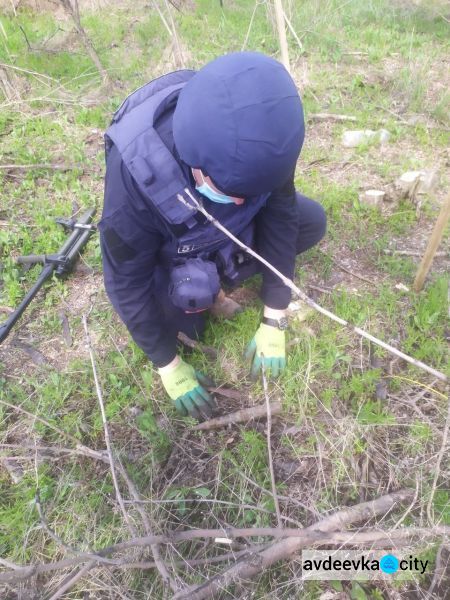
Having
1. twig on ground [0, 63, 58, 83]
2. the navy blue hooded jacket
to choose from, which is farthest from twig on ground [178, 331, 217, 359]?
twig on ground [0, 63, 58, 83]

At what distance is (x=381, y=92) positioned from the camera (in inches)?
145

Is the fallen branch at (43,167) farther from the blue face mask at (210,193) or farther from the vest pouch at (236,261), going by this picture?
the blue face mask at (210,193)

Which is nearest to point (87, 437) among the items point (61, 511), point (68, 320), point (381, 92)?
point (61, 511)

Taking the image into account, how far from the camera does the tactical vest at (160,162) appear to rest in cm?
141

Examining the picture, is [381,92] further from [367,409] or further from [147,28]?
[367,409]

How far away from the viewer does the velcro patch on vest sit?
1.49 meters

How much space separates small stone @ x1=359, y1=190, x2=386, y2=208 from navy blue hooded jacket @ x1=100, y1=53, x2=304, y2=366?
36.5 inches

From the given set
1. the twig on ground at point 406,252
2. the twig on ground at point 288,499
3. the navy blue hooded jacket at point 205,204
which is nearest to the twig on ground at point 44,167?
the navy blue hooded jacket at point 205,204

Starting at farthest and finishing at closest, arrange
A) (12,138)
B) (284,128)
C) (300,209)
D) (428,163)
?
1. (12,138)
2. (428,163)
3. (300,209)
4. (284,128)

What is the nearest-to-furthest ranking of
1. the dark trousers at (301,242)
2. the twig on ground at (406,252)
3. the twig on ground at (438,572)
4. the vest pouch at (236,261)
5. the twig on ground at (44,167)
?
the twig on ground at (438,572), the vest pouch at (236,261), the dark trousers at (301,242), the twig on ground at (406,252), the twig on ground at (44,167)

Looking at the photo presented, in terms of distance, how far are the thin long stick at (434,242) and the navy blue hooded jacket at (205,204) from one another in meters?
0.61

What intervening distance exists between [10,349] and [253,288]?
4.52 ft

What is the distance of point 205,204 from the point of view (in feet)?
5.18

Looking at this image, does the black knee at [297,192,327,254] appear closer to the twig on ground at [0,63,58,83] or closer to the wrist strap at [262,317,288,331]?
the wrist strap at [262,317,288,331]
